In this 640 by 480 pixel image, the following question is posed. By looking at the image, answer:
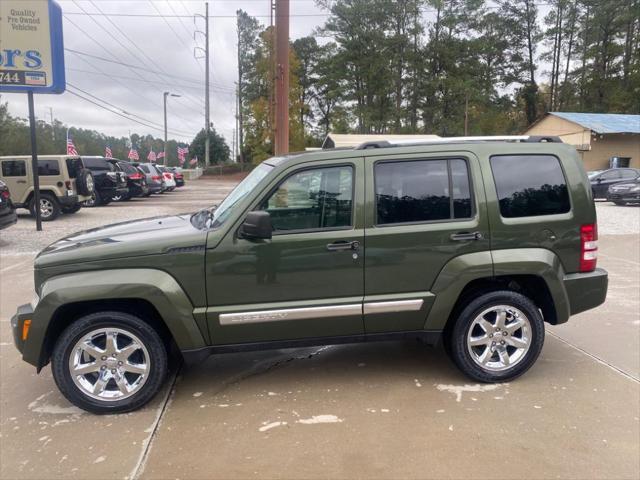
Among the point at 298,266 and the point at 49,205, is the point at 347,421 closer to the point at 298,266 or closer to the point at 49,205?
the point at 298,266

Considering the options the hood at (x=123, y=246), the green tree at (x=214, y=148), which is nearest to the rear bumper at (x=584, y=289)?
the hood at (x=123, y=246)

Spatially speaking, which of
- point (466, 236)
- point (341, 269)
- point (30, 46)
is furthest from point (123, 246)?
point (30, 46)

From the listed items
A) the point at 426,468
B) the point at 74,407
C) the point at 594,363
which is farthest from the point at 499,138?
the point at 74,407

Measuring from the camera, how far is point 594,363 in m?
4.18

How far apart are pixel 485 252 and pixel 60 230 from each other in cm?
1173

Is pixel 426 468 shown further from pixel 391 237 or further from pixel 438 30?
pixel 438 30

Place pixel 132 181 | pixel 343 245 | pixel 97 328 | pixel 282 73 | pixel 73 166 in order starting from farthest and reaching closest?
pixel 132 181, pixel 73 166, pixel 282 73, pixel 343 245, pixel 97 328

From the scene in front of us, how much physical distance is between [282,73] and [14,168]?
9.04 meters

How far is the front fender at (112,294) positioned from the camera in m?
3.24

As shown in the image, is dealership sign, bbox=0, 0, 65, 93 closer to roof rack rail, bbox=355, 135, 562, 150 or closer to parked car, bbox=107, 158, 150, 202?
parked car, bbox=107, 158, 150, 202

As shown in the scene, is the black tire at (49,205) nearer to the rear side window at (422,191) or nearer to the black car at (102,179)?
the black car at (102,179)

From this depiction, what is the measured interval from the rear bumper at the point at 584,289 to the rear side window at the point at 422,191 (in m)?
1.00

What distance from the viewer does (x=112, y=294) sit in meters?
3.26

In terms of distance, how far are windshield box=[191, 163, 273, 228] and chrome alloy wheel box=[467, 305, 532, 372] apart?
197 cm
